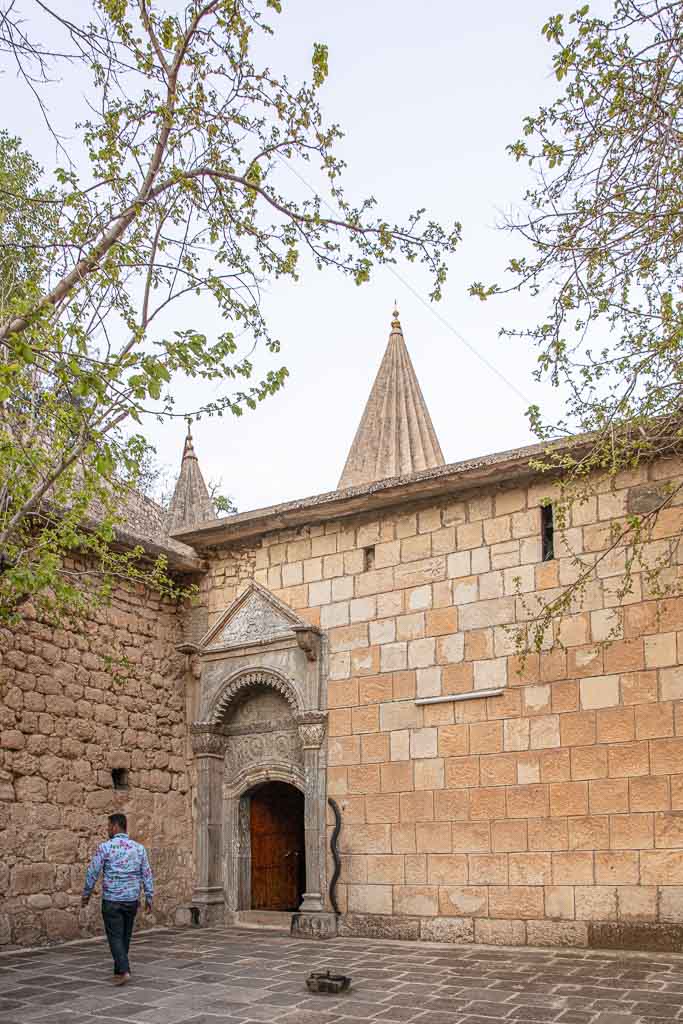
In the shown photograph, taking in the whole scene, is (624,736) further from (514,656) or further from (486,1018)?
(486,1018)

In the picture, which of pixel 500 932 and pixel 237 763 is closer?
pixel 500 932

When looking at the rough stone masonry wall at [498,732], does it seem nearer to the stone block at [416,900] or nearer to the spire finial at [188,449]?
the stone block at [416,900]

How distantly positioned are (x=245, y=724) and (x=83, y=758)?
198cm

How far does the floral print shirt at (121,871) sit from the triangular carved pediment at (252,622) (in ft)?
11.9

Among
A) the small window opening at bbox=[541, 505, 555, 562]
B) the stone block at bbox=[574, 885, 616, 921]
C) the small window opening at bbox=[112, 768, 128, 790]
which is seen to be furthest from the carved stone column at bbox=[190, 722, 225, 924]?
the small window opening at bbox=[541, 505, 555, 562]

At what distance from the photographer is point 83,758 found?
32.7 feet

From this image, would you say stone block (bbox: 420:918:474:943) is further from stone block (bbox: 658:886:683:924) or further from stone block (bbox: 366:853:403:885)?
stone block (bbox: 658:886:683:924)

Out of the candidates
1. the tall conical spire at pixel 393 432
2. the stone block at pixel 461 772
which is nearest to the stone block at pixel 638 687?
the stone block at pixel 461 772

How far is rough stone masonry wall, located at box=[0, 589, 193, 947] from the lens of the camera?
907cm

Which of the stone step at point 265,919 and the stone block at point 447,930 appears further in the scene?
the stone step at point 265,919

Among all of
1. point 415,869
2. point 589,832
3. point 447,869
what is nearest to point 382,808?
point 415,869

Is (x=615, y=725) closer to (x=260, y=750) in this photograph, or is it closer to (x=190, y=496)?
(x=260, y=750)

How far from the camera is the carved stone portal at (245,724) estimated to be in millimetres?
10516

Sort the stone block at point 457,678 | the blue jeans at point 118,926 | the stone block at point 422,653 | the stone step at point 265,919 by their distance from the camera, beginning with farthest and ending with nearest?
the stone step at point 265,919 → the stone block at point 422,653 → the stone block at point 457,678 → the blue jeans at point 118,926
